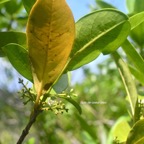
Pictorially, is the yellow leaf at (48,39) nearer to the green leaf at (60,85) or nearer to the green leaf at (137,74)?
the green leaf at (60,85)

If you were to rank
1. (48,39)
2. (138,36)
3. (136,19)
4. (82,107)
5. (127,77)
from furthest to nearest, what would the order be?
(82,107)
(138,36)
(127,77)
(136,19)
(48,39)

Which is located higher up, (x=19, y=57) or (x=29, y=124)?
(x=19, y=57)

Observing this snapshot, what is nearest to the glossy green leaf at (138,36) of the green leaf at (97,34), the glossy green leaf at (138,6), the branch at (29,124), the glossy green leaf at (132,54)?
the glossy green leaf at (138,6)

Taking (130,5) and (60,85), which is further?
(130,5)

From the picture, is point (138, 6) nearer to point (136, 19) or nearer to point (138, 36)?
point (138, 36)

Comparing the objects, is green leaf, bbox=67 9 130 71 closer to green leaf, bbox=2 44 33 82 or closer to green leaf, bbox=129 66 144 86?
green leaf, bbox=2 44 33 82

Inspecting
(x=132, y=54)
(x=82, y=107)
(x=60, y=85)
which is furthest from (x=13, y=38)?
(x=82, y=107)

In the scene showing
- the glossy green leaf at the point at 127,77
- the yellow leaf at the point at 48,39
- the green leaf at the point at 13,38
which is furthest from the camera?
the glossy green leaf at the point at 127,77
